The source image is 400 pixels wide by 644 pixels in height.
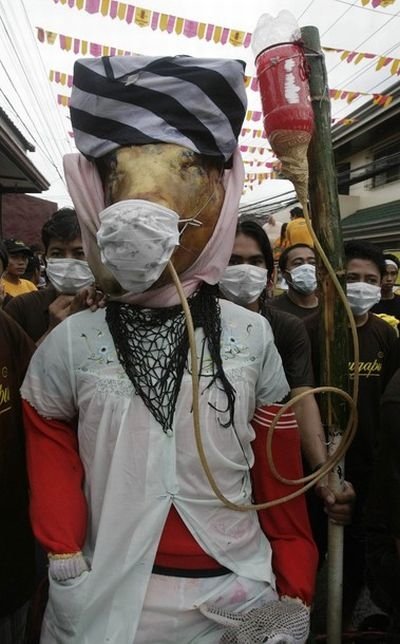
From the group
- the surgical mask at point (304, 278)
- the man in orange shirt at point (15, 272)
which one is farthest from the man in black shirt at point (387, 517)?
the man in orange shirt at point (15, 272)

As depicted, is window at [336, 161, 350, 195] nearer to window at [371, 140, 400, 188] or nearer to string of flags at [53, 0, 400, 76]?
window at [371, 140, 400, 188]

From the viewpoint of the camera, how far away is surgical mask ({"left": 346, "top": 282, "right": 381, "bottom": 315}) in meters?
2.90

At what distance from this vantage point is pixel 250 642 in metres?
1.23

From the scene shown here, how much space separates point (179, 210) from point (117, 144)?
240 mm

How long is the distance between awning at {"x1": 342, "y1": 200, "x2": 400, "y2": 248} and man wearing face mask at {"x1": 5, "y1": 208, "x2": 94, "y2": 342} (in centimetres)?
1104

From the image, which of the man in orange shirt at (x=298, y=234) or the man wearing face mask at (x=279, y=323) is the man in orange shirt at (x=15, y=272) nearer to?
the man in orange shirt at (x=298, y=234)

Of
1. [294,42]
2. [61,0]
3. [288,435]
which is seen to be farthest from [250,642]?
[61,0]

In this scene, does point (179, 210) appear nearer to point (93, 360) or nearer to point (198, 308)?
point (198, 308)

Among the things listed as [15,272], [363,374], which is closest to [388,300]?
[363,374]

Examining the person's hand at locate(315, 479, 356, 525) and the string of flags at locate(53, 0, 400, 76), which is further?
the string of flags at locate(53, 0, 400, 76)

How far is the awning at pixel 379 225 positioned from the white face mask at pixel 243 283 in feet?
36.1

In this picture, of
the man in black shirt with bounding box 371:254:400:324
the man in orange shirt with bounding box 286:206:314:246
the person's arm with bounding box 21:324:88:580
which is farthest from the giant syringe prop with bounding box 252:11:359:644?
the man in black shirt with bounding box 371:254:400:324

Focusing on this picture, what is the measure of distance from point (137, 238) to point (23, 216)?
48.9ft

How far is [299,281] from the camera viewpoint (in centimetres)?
352
